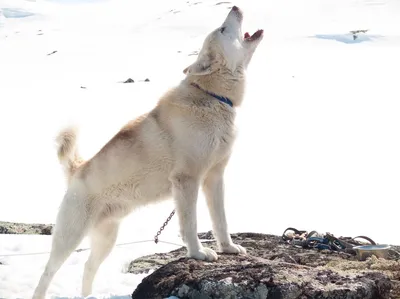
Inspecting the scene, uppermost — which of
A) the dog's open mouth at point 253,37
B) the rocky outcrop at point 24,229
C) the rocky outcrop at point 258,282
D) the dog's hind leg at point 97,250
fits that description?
the dog's open mouth at point 253,37

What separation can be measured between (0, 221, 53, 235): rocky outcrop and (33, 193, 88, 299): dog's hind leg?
8.30 feet

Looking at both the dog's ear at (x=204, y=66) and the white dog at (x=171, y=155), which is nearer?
the white dog at (x=171, y=155)

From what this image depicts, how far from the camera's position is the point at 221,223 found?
4461mm

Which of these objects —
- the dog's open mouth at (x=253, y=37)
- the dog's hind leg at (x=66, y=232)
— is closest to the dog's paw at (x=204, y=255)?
the dog's hind leg at (x=66, y=232)

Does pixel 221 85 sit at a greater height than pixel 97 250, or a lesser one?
greater

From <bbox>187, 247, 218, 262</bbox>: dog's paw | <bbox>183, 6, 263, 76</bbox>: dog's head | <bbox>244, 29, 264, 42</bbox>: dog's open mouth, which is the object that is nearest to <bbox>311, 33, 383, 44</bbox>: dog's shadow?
<bbox>244, 29, 264, 42</bbox>: dog's open mouth

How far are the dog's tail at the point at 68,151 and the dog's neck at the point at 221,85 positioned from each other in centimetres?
98

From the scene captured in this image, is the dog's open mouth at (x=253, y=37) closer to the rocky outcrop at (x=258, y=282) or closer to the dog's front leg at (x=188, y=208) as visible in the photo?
the dog's front leg at (x=188, y=208)

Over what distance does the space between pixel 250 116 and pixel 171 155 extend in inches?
519

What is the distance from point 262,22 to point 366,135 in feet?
97.6

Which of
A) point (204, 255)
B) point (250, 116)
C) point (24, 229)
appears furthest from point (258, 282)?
point (250, 116)

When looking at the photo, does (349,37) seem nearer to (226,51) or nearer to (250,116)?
(250,116)

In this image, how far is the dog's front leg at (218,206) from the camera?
4.46 metres

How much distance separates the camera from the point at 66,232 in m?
4.56
